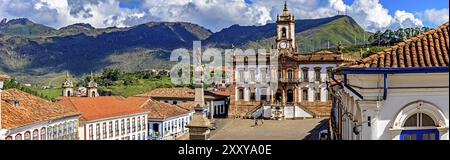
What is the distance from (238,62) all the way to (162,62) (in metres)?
4.81

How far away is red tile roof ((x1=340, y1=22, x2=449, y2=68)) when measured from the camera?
13.2ft

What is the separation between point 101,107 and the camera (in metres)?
18.3

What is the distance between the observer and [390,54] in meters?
4.34

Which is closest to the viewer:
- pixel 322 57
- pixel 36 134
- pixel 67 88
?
pixel 36 134

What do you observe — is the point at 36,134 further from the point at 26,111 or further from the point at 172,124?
the point at 172,124

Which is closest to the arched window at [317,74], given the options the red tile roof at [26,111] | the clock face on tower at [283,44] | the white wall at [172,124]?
the clock face on tower at [283,44]

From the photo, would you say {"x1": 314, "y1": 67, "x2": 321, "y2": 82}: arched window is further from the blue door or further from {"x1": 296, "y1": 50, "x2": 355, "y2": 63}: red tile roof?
the blue door

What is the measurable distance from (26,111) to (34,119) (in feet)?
2.51

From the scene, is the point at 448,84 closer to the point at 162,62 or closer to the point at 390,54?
the point at 390,54

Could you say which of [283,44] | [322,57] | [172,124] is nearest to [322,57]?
[322,57]

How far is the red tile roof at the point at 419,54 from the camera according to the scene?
4.02 meters

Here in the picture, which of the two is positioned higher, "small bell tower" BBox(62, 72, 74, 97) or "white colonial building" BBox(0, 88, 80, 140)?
"small bell tower" BBox(62, 72, 74, 97)

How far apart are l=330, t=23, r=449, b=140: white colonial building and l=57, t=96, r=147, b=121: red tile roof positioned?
1200 centimetres

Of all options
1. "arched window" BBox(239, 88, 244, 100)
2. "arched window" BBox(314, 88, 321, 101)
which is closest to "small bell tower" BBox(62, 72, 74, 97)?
"arched window" BBox(239, 88, 244, 100)
